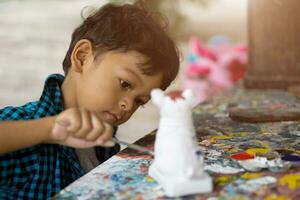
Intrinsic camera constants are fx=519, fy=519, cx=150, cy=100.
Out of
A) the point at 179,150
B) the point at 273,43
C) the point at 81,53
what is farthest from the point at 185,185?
the point at 273,43

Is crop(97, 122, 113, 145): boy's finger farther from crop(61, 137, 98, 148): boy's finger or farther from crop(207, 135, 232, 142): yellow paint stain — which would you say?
crop(207, 135, 232, 142): yellow paint stain

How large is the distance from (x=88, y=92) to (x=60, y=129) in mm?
385

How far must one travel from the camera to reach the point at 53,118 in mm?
1008

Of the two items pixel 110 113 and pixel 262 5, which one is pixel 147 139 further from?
pixel 262 5

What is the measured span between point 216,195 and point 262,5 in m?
1.68

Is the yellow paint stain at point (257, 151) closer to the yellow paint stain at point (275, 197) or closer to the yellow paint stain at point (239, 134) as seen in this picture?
the yellow paint stain at point (239, 134)

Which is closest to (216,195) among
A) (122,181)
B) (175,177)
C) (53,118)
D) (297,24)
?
(175,177)

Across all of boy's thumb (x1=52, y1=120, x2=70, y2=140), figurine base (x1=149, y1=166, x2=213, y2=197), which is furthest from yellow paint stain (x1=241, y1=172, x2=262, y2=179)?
boy's thumb (x1=52, y1=120, x2=70, y2=140)

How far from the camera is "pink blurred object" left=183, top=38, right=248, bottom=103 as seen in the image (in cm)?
402

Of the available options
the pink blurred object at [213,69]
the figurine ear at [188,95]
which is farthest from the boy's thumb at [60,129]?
the pink blurred object at [213,69]

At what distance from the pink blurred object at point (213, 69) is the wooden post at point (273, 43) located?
4.84ft

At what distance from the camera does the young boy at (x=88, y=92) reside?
1161 mm

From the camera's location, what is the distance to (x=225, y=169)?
1015mm

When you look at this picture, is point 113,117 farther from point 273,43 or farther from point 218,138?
point 273,43
